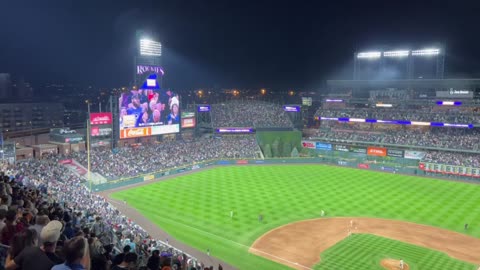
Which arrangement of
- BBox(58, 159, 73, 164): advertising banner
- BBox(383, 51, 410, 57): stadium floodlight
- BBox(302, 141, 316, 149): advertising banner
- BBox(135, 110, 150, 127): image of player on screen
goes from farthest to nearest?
BBox(383, 51, 410, 57): stadium floodlight
BBox(302, 141, 316, 149): advertising banner
BBox(135, 110, 150, 127): image of player on screen
BBox(58, 159, 73, 164): advertising banner

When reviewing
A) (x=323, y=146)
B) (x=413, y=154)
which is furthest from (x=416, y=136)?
(x=323, y=146)

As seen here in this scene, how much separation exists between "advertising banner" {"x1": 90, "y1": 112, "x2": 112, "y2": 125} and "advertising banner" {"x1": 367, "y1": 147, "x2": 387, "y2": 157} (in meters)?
41.2

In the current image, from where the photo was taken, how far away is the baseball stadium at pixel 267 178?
24328mm

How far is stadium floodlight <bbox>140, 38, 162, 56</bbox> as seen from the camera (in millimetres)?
57713

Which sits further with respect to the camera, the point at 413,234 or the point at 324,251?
the point at 413,234

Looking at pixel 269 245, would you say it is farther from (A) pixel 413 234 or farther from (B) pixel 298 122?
(B) pixel 298 122

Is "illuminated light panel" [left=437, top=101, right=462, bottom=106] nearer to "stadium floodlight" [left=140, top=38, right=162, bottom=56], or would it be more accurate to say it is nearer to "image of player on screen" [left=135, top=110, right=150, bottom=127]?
"stadium floodlight" [left=140, top=38, right=162, bottom=56]

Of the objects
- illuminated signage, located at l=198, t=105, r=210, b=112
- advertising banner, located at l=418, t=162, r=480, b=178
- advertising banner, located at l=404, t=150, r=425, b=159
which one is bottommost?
advertising banner, located at l=418, t=162, r=480, b=178

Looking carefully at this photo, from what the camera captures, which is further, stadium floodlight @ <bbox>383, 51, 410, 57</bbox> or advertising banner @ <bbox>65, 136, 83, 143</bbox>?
stadium floodlight @ <bbox>383, 51, 410, 57</bbox>

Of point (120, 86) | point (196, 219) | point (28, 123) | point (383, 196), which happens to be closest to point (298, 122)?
point (383, 196)

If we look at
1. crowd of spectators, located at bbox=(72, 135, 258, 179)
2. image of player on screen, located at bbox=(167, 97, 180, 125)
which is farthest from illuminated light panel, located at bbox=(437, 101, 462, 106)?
image of player on screen, located at bbox=(167, 97, 180, 125)

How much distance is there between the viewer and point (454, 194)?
141 feet

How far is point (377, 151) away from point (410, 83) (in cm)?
1537

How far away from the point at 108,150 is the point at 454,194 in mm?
44074
